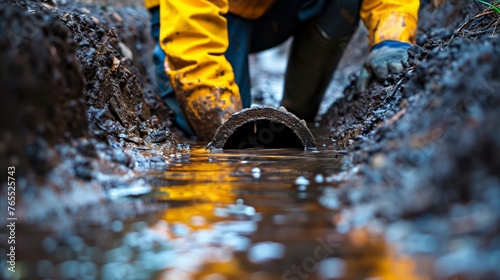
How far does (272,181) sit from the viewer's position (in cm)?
167

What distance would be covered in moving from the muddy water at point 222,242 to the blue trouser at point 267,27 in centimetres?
240

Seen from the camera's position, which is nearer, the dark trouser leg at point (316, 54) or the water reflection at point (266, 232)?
the water reflection at point (266, 232)

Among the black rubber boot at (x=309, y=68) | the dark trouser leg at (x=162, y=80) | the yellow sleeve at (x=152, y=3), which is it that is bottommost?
the dark trouser leg at (x=162, y=80)

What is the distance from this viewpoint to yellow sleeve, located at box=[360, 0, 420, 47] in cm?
353

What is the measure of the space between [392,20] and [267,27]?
1.01 metres

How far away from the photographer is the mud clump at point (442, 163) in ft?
3.24

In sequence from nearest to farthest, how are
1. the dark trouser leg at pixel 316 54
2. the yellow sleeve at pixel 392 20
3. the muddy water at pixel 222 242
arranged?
the muddy water at pixel 222 242
the yellow sleeve at pixel 392 20
the dark trouser leg at pixel 316 54

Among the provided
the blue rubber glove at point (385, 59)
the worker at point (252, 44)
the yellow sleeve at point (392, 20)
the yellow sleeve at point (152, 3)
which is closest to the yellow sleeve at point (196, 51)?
the worker at point (252, 44)

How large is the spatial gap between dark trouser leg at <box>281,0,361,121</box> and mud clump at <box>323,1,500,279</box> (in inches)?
87.5

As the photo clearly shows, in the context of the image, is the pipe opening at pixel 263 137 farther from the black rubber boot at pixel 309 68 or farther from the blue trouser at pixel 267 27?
the black rubber boot at pixel 309 68

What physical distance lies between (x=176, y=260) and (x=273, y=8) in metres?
3.26

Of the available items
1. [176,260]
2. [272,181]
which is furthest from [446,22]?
[176,260]

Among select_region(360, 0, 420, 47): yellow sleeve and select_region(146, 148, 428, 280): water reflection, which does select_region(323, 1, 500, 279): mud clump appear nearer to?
select_region(146, 148, 428, 280): water reflection

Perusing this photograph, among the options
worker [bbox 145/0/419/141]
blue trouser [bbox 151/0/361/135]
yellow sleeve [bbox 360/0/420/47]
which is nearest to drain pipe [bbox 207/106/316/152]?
worker [bbox 145/0/419/141]
